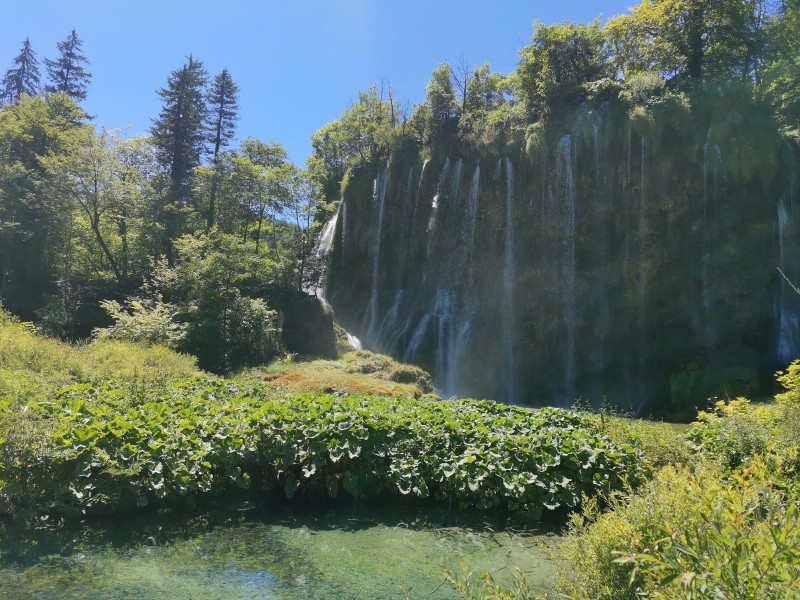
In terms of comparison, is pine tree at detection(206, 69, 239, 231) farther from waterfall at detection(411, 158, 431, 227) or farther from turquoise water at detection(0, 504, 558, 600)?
turquoise water at detection(0, 504, 558, 600)

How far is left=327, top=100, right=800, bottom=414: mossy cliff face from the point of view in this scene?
72.5 ft

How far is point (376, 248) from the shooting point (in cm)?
3384

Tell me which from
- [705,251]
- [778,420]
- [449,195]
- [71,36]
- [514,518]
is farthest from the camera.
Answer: [71,36]

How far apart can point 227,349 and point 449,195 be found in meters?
15.6

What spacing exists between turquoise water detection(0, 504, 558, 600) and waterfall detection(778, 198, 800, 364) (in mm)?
19959

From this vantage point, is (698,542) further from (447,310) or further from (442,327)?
(447,310)

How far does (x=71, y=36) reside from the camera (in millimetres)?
42969

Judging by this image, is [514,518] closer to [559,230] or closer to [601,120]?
[559,230]

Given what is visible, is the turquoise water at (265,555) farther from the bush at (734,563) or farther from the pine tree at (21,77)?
the pine tree at (21,77)

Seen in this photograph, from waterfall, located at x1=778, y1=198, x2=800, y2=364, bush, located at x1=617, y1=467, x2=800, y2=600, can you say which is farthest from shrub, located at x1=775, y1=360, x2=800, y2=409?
waterfall, located at x1=778, y1=198, x2=800, y2=364

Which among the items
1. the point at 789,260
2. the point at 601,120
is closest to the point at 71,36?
the point at 601,120

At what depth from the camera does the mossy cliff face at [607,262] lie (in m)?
22.1

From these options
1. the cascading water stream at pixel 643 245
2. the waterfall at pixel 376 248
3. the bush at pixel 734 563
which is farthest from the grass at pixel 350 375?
the bush at pixel 734 563

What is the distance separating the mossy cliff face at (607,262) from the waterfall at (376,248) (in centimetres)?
28
